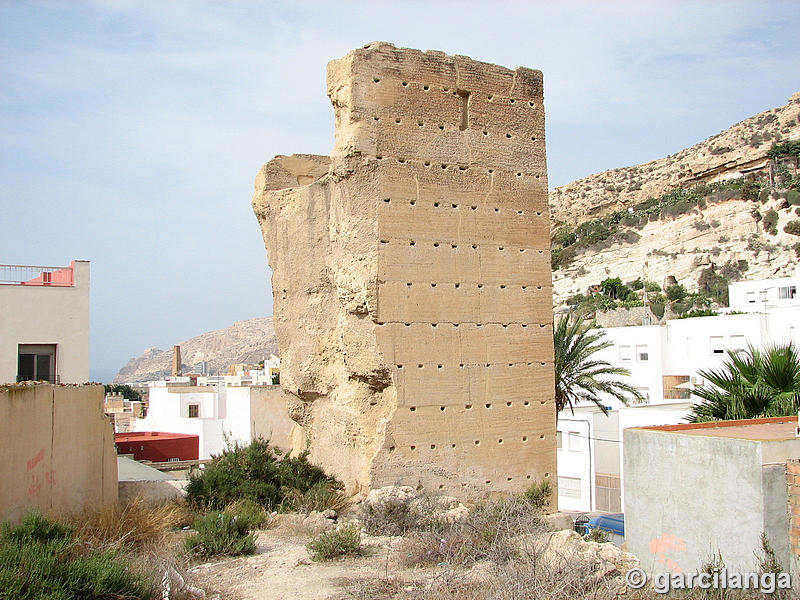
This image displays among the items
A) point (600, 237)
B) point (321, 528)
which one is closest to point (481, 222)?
point (321, 528)

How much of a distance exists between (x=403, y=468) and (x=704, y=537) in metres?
3.74

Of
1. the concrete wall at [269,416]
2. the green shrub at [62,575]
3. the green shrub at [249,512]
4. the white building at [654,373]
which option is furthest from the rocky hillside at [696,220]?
the green shrub at [62,575]

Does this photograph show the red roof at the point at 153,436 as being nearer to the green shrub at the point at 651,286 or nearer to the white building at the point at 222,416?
the white building at the point at 222,416

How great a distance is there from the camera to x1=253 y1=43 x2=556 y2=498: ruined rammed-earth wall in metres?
9.50

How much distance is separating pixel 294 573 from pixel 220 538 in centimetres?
108

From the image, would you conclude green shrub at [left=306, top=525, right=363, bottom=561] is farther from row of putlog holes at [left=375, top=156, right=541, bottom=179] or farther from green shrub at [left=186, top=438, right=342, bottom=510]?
row of putlog holes at [left=375, top=156, right=541, bottom=179]

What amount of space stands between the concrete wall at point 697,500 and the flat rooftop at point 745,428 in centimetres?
34

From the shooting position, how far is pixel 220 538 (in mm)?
7785

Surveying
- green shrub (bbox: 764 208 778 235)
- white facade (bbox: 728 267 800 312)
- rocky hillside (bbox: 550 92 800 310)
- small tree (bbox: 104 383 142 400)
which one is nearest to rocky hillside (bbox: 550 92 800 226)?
rocky hillside (bbox: 550 92 800 310)

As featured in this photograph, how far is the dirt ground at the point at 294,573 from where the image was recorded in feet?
20.9

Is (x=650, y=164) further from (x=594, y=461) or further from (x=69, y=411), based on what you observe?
(x=69, y=411)

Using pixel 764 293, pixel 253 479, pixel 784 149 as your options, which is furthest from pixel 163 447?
pixel 784 149

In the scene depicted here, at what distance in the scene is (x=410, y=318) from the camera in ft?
31.4

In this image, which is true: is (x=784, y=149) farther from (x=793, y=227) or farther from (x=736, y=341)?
(x=736, y=341)
